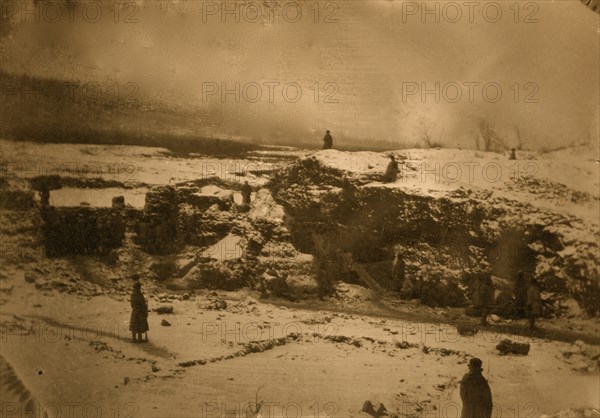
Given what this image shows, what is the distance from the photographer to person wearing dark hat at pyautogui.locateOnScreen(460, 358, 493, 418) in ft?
12.8

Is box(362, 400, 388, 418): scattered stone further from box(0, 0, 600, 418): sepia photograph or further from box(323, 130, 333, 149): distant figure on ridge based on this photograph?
box(323, 130, 333, 149): distant figure on ridge

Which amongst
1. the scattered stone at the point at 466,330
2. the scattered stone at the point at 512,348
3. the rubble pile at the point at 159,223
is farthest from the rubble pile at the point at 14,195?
the scattered stone at the point at 512,348

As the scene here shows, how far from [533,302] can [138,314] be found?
2822mm

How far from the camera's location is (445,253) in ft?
14.1

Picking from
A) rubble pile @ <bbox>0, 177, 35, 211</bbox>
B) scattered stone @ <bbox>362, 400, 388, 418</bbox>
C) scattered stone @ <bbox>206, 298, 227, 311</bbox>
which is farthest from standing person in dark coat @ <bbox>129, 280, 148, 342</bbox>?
scattered stone @ <bbox>362, 400, 388, 418</bbox>

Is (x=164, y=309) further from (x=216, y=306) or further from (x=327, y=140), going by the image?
(x=327, y=140)

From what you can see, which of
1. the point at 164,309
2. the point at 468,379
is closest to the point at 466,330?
the point at 468,379

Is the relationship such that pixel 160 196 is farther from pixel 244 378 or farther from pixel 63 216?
pixel 244 378

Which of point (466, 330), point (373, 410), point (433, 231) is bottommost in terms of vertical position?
point (373, 410)

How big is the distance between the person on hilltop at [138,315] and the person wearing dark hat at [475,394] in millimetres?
2183

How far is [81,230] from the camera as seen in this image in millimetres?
4051

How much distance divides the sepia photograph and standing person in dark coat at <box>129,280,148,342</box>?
16mm

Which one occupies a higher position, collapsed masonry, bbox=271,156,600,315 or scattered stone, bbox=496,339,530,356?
collapsed masonry, bbox=271,156,600,315

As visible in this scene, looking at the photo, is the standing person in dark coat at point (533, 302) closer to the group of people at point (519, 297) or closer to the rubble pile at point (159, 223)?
the group of people at point (519, 297)
